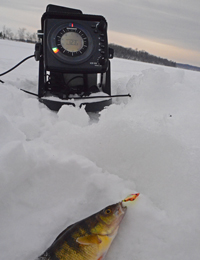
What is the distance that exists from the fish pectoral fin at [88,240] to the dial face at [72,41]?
1.77m

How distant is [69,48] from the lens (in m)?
2.18

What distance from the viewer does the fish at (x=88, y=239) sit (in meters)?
0.74

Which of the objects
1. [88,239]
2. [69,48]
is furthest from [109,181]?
[69,48]

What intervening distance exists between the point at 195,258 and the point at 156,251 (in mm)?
135

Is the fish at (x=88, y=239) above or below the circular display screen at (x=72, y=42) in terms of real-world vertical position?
below

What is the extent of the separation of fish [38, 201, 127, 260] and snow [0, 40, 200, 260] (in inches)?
3.7

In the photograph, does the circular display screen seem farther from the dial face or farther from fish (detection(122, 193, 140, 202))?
fish (detection(122, 193, 140, 202))

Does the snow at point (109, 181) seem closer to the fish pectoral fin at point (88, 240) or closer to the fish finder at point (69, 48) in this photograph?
the fish pectoral fin at point (88, 240)

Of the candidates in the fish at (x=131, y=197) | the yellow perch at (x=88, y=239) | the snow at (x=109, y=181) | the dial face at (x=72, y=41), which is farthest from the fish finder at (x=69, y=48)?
the yellow perch at (x=88, y=239)

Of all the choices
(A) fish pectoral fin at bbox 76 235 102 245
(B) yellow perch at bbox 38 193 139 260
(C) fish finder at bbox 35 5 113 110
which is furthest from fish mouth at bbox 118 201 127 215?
(C) fish finder at bbox 35 5 113 110

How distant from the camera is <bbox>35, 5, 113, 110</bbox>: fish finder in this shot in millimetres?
2139

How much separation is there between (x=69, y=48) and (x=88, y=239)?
1834 millimetres

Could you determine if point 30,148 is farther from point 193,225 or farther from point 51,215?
point 193,225

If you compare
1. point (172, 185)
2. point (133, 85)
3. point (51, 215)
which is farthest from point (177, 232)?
point (133, 85)
